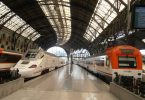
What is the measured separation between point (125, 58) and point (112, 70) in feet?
5.90

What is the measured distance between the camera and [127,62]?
24.2 metres

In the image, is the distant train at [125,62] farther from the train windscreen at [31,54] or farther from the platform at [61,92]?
the train windscreen at [31,54]

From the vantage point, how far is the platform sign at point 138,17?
1056 cm

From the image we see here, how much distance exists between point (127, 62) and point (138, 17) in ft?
46.0

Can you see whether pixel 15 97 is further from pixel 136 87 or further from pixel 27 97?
pixel 136 87

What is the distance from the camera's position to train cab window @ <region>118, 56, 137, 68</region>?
24.0 metres

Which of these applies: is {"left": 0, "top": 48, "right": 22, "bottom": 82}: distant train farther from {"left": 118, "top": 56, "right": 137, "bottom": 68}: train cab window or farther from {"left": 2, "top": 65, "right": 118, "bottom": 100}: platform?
{"left": 118, "top": 56, "right": 137, "bottom": 68}: train cab window

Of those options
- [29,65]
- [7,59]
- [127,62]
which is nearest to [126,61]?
[127,62]

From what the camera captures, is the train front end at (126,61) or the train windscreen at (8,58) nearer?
the train front end at (126,61)

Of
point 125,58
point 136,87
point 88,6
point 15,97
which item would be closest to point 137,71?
point 125,58

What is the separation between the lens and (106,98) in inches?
601

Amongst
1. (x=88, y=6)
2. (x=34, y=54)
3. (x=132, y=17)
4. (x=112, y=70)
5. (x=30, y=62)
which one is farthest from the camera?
(x=88, y=6)

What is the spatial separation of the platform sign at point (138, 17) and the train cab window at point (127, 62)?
1349 cm

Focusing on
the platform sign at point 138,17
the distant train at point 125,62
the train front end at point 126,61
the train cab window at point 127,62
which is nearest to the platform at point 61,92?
the distant train at point 125,62
